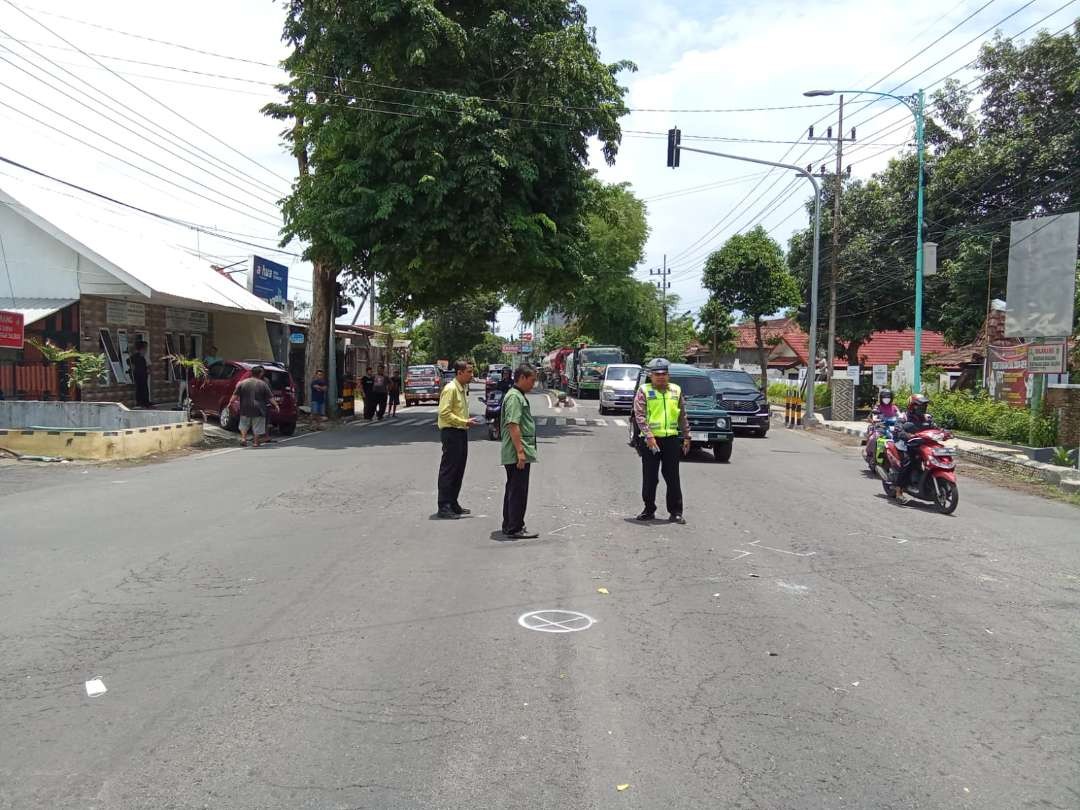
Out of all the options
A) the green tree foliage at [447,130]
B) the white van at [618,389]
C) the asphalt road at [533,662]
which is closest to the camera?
the asphalt road at [533,662]

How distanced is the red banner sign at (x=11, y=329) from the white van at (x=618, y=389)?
18.3 metres

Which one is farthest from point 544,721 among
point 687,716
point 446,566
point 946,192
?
point 946,192

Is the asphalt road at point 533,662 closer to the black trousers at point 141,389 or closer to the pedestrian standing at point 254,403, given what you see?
the pedestrian standing at point 254,403

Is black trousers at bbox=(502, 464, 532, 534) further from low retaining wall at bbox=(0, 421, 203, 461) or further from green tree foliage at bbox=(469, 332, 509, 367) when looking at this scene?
green tree foliage at bbox=(469, 332, 509, 367)

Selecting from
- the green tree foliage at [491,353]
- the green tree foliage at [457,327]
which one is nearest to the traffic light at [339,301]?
the green tree foliage at [457,327]

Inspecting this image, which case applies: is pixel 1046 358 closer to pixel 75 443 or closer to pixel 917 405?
pixel 917 405

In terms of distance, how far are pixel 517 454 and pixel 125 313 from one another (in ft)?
57.7

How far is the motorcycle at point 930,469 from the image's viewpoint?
35.4 ft

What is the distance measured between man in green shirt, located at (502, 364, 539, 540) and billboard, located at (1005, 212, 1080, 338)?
12972 millimetres

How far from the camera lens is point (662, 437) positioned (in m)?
9.53

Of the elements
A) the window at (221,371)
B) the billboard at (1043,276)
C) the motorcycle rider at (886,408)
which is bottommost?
the motorcycle rider at (886,408)

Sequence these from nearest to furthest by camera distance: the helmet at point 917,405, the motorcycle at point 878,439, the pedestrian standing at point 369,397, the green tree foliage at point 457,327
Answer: the helmet at point 917,405
the motorcycle at point 878,439
the pedestrian standing at point 369,397
the green tree foliage at point 457,327

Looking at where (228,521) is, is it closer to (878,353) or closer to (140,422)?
(140,422)

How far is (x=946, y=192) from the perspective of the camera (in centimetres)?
3150
